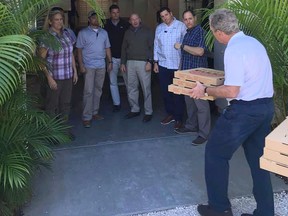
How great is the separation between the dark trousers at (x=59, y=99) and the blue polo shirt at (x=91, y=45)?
0.58m

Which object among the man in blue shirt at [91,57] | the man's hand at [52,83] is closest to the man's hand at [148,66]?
the man in blue shirt at [91,57]

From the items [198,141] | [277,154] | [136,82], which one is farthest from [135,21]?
[277,154]

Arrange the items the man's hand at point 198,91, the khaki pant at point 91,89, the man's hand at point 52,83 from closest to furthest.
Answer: the man's hand at point 198,91, the man's hand at point 52,83, the khaki pant at point 91,89

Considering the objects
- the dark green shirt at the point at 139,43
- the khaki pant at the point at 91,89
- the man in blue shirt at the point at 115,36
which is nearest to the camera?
the khaki pant at the point at 91,89

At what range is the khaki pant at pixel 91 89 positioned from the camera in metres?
5.62

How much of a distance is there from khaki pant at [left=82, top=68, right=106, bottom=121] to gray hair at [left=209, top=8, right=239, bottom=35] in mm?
2994

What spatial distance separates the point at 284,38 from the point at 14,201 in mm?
2564

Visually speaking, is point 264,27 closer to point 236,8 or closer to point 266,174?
point 236,8

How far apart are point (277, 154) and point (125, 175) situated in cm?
211

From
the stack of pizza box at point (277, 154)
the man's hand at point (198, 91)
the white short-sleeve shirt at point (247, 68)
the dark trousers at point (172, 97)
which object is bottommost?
the dark trousers at point (172, 97)

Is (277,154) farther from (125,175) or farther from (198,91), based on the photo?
(125,175)

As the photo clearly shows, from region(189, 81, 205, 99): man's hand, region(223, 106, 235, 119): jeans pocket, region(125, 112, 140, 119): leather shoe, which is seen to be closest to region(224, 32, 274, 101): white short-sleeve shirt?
region(223, 106, 235, 119): jeans pocket

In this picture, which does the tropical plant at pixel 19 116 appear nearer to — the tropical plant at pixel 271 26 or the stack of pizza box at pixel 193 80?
the stack of pizza box at pixel 193 80

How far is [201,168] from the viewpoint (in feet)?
14.1
